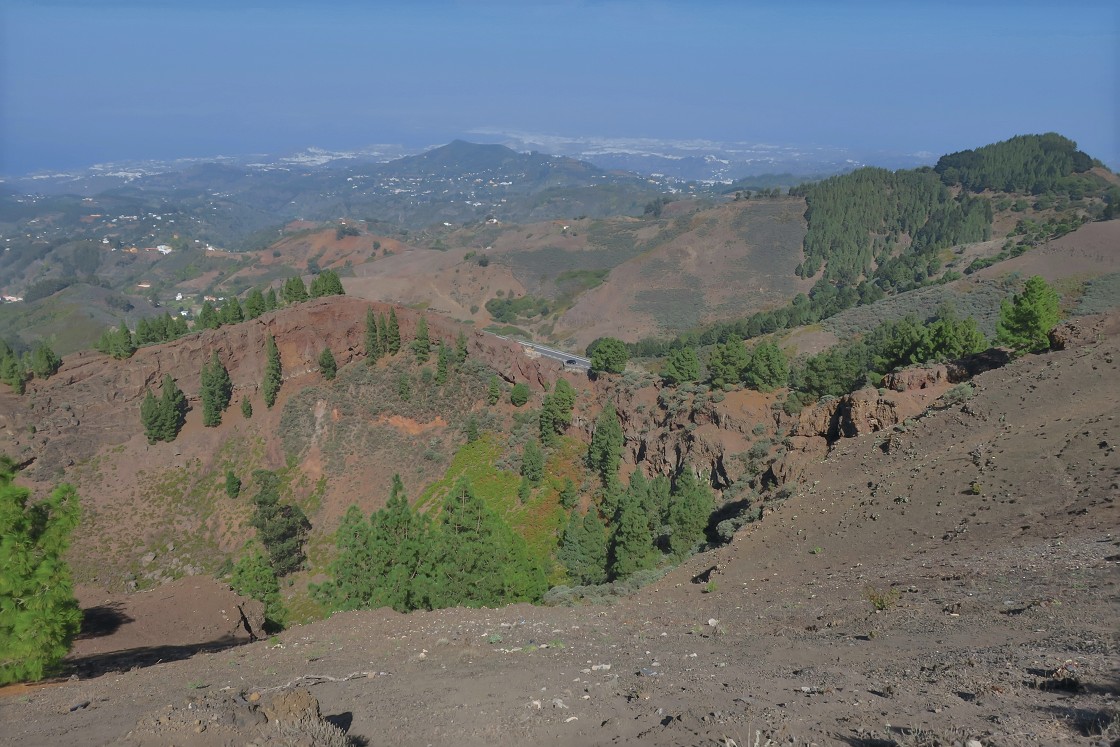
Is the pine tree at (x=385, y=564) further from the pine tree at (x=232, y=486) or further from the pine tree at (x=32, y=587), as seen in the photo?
the pine tree at (x=232, y=486)

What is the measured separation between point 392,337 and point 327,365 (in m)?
5.15

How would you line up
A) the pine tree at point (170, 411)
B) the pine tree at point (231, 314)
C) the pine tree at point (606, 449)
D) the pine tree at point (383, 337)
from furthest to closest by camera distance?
the pine tree at point (231, 314) → the pine tree at point (383, 337) → the pine tree at point (170, 411) → the pine tree at point (606, 449)

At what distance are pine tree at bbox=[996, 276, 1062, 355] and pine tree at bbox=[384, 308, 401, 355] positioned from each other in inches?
1538

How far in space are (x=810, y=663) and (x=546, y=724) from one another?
4.95 metres

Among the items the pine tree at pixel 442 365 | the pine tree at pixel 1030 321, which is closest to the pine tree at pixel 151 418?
the pine tree at pixel 442 365

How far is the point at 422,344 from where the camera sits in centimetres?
5069

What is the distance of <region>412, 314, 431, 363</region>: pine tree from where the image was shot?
5069cm

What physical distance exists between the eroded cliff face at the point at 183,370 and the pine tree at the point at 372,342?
1266mm

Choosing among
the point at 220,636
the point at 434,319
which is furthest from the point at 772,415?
the point at 220,636

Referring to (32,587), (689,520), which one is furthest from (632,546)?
(32,587)

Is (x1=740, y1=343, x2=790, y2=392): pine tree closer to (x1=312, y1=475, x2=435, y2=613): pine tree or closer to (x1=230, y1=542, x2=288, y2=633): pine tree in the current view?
(x1=312, y1=475, x2=435, y2=613): pine tree

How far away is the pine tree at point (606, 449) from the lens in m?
43.4

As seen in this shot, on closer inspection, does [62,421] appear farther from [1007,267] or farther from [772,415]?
[1007,267]

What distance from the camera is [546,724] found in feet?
32.0
